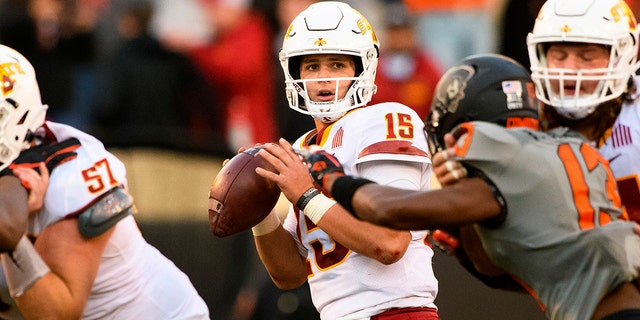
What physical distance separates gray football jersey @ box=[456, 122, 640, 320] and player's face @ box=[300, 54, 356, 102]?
109 centimetres

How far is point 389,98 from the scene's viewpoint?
25.7 feet

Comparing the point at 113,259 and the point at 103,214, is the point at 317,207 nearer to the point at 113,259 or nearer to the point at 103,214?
the point at 103,214

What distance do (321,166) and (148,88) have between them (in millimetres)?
4529

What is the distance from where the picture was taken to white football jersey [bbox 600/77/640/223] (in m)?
4.06

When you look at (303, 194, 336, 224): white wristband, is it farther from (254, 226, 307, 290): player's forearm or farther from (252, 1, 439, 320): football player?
(254, 226, 307, 290): player's forearm

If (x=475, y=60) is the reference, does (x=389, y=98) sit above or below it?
below

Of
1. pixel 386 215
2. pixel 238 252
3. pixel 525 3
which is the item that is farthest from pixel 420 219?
pixel 525 3

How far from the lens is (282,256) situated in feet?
15.1

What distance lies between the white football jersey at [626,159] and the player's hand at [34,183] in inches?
80.3

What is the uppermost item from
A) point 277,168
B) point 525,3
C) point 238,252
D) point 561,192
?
point 561,192

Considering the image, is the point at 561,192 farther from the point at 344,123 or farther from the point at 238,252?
the point at 238,252

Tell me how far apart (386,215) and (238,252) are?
335 centimetres

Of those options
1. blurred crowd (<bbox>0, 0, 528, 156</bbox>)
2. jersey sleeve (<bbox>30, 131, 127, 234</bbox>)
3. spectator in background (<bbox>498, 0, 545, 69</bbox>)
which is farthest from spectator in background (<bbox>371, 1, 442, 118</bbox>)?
jersey sleeve (<bbox>30, 131, 127, 234</bbox>)

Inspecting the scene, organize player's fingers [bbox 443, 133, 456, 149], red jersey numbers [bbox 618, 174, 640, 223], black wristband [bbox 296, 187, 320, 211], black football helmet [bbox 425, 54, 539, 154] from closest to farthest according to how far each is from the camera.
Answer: player's fingers [bbox 443, 133, 456, 149], black football helmet [bbox 425, 54, 539, 154], red jersey numbers [bbox 618, 174, 640, 223], black wristband [bbox 296, 187, 320, 211]
